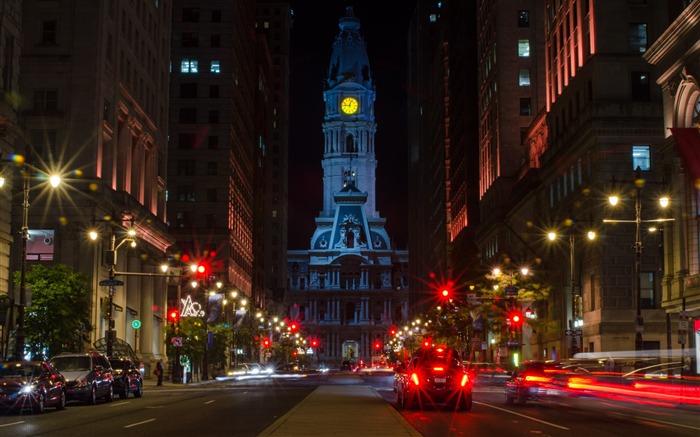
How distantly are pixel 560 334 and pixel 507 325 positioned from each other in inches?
196

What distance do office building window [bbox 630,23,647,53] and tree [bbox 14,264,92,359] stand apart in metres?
39.4

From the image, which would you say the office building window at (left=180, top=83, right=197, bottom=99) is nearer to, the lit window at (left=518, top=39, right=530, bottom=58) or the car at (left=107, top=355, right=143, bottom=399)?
the lit window at (left=518, top=39, right=530, bottom=58)

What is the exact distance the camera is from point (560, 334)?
264ft

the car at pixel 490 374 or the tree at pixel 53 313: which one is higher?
the tree at pixel 53 313

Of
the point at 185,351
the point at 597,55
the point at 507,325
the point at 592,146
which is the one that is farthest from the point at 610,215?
the point at 185,351

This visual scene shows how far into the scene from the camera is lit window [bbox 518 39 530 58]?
104m

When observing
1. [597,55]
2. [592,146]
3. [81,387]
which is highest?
[597,55]

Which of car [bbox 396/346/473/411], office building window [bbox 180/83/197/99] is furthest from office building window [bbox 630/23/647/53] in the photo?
office building window [bbox 180/83/197/99]

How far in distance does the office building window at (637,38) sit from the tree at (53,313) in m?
39.4

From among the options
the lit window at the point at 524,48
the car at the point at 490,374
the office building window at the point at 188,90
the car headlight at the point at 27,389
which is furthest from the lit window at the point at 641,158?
the office building window at the point at 188,90

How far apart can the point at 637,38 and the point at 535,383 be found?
37.6 m

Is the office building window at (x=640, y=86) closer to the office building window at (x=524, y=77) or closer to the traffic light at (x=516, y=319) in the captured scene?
the traffic light at (x=516, y=319)

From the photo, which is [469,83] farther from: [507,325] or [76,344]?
[76,344]

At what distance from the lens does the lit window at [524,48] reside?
10350cm
